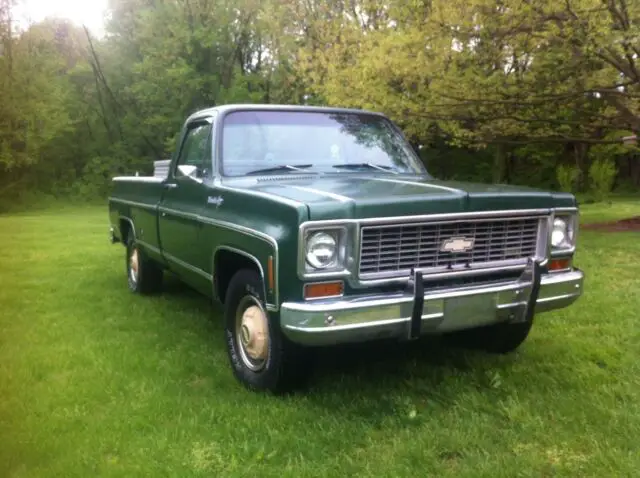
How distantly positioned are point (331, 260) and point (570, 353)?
2.22 m

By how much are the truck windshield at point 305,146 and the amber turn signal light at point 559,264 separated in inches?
54.7

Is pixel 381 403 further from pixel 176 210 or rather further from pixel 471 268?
pixel 176 210

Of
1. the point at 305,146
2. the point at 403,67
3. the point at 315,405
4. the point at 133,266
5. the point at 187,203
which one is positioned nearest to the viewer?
the point at 315,405

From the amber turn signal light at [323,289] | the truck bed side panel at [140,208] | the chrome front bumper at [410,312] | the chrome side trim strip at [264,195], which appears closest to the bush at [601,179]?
the truck bed side panel at [140,208]

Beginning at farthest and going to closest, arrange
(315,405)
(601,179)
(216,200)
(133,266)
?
(601,179)
(133,266)
(216,200)
(315,405)

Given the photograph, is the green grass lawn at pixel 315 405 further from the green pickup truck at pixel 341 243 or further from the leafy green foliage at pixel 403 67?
the leafy green foliage at pixel 403 67

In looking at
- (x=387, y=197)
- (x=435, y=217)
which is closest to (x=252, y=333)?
(x=387, y=197)

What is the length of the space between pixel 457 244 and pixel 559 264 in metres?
0.91

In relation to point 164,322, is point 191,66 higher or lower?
higher

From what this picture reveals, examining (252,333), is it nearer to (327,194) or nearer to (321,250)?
(321,250)

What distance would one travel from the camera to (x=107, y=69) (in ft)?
105

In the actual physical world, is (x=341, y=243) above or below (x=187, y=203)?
above

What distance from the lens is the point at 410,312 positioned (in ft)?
10.7

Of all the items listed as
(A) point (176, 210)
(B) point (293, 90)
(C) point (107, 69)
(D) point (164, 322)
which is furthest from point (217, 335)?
(C) point (107, 69)
